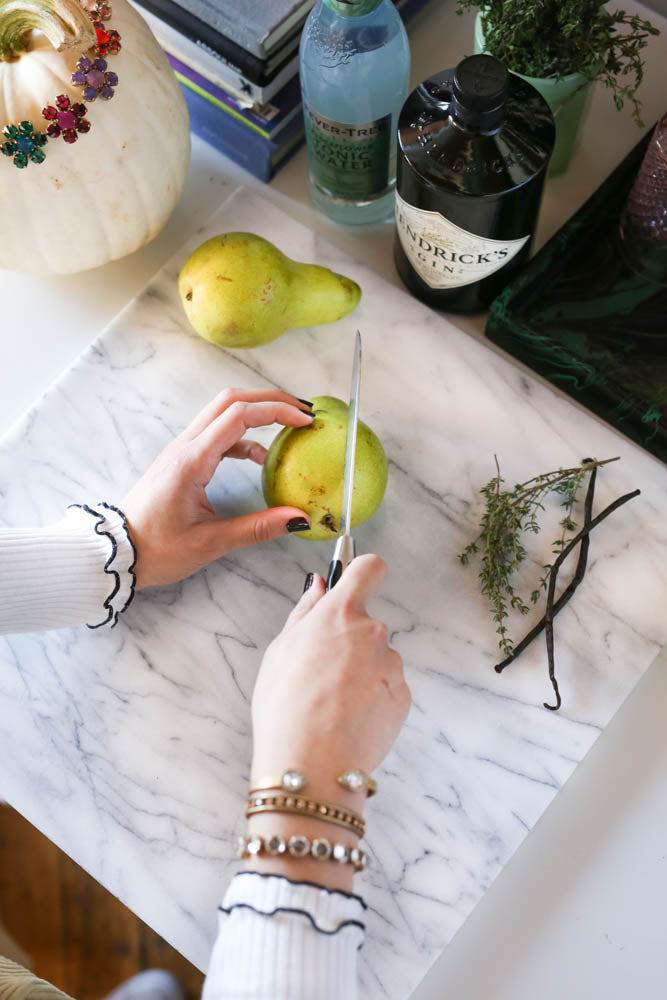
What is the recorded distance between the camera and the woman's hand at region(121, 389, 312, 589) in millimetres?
734

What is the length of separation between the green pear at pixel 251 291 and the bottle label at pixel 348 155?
0.10 meters

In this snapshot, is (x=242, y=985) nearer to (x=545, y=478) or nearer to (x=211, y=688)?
(x=211, y=688)

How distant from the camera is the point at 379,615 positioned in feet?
2.54

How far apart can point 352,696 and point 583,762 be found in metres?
0.27

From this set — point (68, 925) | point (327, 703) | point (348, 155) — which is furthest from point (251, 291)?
point (68, 925)

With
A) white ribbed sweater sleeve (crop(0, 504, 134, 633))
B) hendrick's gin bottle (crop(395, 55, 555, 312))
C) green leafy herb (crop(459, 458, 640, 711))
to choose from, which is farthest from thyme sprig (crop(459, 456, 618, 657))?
white ribbed sweater sleeve (crop(0, 504, 134, 633))

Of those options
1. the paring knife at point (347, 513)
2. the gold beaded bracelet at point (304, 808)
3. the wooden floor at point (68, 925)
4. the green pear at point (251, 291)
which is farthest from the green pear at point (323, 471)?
the wooden floor at point (68, 925)

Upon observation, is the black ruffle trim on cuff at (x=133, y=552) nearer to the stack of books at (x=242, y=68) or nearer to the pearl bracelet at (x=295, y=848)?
the pearl bracelet at (x=295, y=848)

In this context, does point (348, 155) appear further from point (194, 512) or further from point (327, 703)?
point (327, 703)

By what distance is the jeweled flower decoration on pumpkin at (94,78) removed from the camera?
707mm

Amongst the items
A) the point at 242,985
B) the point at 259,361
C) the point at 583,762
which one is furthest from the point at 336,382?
the point at 242,985

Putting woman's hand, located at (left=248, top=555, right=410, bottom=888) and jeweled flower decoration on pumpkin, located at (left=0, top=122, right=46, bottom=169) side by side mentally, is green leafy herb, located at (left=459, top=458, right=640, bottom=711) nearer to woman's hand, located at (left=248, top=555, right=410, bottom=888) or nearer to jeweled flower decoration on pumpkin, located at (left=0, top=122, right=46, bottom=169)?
woman's hand, located at (left=248, top=555, right=410, bottom=888)

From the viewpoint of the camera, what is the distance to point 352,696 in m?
0.62

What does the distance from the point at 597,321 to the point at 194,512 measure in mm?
445
